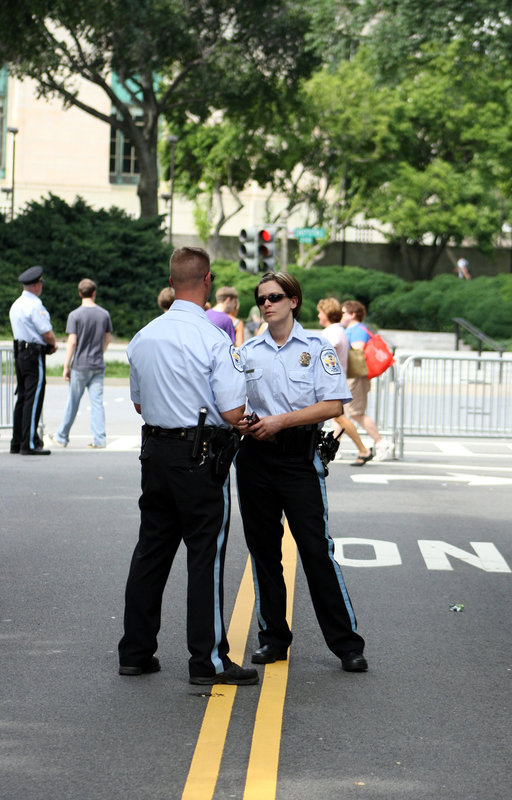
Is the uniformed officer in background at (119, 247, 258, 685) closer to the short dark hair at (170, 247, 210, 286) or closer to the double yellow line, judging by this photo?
the short dark hair at (170, 247, 210, 286)

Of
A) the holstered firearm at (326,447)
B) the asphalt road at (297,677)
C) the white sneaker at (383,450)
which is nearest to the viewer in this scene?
the asphalt road at (297,677)

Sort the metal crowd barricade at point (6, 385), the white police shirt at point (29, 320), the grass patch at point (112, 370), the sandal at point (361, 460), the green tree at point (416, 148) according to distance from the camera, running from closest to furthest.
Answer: the white police shirt at point (29, 320) < the sandal at point (361, 460) < the metal crowd barricade at point (6, 385) < the grass patch at point (112, 370) < the green tree at point (416, 148)

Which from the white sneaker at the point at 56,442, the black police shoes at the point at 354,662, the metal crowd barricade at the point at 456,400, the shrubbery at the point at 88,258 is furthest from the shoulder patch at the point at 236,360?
the shrubbery at the point at 88,258

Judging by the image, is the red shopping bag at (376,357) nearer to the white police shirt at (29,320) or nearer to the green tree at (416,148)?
the white police shirt at (29,320)

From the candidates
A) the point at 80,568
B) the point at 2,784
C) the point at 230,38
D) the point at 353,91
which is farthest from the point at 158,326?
the point at 353,91

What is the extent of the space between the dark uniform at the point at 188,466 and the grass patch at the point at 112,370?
2065cm

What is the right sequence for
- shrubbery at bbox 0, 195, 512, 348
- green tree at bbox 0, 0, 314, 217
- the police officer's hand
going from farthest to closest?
shrubbery at bbox 0, 195, 512, 348
green tree at bbox 0, 0, 314, 217
the police officer's hand

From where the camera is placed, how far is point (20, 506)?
35.1 feet

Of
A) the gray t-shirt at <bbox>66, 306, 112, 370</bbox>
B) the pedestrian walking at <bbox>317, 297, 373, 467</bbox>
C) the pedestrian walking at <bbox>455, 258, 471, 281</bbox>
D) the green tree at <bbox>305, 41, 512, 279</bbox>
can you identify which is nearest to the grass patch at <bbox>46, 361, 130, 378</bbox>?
the gray t-shirt at <bbox>66, 306, 112, 370</bbox>

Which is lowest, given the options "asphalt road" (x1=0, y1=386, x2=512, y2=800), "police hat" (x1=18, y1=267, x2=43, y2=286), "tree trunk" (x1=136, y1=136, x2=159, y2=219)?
"asphalt road" (x1=0, y1=386, x2=512, y2=800)

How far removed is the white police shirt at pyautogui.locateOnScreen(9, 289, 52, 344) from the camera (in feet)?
45.2

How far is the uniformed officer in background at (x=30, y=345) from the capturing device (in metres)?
13.8

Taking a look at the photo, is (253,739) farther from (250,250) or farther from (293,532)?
(250,250)

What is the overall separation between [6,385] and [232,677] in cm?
1085
